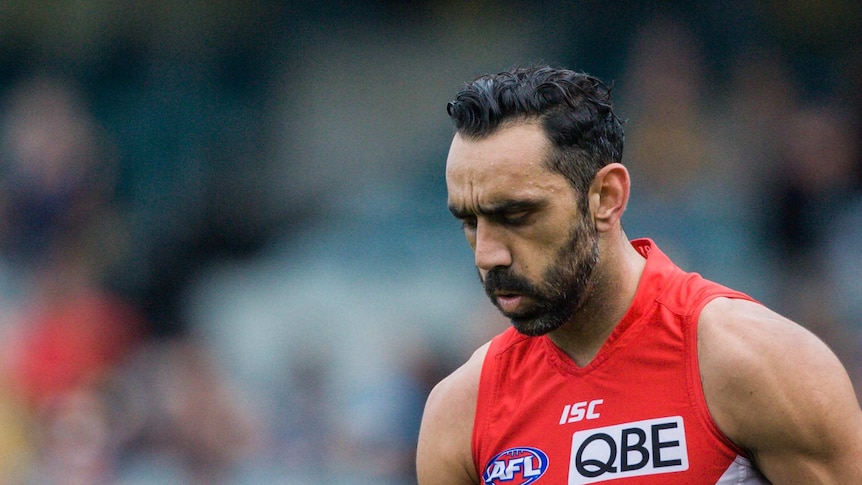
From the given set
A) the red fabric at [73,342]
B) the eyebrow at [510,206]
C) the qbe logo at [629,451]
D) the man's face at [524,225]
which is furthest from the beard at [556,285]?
the red fabric at [73,342]

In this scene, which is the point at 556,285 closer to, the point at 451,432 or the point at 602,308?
the point at 602,308

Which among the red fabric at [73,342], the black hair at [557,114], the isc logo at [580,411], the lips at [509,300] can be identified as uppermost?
the red fabric at [73,342]

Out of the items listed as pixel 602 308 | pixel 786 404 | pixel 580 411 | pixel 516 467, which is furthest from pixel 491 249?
pixel 786 404

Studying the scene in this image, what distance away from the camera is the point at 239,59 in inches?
309

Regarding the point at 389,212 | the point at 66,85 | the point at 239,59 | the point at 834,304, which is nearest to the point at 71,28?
the point at 66,85

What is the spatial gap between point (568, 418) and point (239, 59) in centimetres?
555

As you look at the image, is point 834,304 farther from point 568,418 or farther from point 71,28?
point 71,28

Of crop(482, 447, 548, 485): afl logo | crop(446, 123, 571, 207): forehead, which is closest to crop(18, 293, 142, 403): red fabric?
crop(482, 447, 548, 485): afl logo

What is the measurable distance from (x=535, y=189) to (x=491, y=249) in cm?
18

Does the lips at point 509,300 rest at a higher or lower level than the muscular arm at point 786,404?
higher

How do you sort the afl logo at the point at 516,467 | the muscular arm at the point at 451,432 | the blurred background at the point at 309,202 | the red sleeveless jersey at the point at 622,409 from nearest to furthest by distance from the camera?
1. the red sleeveless jersey at the point at 622,409
2. the afl logo at the point at 516,467
3. the muscular arm at the point at 451,432
4. the blurred background at the point at 309,202

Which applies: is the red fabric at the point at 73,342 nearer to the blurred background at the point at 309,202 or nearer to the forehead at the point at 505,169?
the blurred background at the point at 309,202

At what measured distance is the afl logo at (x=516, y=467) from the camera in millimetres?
2859

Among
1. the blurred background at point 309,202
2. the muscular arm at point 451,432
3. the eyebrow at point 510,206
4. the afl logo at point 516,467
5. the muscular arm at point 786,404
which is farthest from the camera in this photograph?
the blurred background at point 309,202
